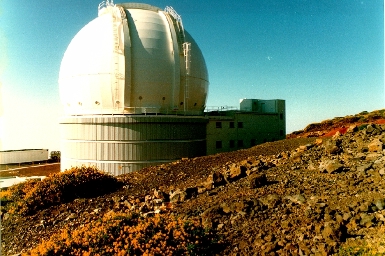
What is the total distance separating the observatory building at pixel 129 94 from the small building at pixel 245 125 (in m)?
1.91

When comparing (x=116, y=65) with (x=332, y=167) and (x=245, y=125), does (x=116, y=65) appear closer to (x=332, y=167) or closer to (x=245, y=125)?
(x=245, y=125)

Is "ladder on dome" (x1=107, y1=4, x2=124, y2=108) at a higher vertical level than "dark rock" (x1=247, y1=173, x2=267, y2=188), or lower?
higher

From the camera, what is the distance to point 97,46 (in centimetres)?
2014

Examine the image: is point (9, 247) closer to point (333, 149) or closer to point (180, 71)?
point (333, 149)

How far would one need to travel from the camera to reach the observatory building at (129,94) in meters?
19.2

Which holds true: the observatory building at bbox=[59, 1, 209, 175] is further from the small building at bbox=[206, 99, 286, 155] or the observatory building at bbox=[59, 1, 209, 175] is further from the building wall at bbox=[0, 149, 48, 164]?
the building wall at bbox=[0, 149, 48, 164]

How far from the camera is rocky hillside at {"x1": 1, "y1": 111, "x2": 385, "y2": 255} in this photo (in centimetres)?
603

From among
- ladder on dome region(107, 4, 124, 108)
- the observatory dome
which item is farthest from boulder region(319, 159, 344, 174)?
ladder on dome region(107, 4, 124, 108)

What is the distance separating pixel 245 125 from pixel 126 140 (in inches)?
387

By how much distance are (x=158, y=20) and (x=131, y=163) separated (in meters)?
9.34

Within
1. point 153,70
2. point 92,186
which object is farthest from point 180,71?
point 92,186

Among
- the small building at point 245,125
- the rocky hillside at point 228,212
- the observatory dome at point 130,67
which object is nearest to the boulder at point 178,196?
the rocky hillside at point 228,212

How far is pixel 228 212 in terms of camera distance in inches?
294

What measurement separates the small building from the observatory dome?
2495mm
